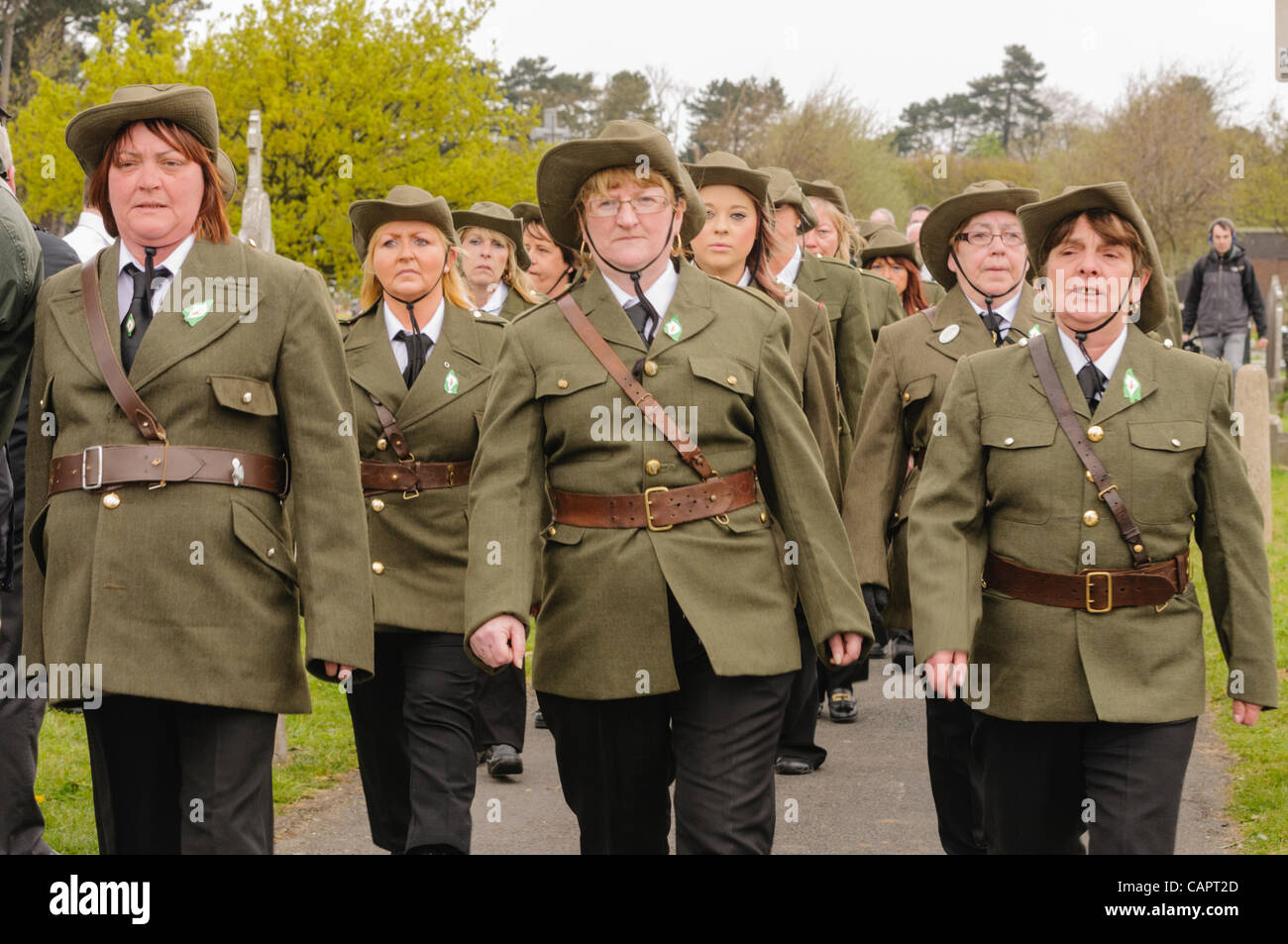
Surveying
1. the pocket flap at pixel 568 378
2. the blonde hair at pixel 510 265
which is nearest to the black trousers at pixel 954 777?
the pocket flap at pixel 568 378

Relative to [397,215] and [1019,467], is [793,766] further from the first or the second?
[1019,467]

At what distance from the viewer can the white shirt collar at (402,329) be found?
21.5 ft

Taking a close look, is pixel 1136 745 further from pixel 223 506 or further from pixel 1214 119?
pixel 1214 119

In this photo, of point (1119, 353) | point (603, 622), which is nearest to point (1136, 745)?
point (1119, 353)

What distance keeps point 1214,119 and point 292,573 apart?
39.5m

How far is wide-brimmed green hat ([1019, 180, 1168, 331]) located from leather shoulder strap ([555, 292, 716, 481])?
1131 mm

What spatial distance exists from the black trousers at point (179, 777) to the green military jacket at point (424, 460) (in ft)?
5.88

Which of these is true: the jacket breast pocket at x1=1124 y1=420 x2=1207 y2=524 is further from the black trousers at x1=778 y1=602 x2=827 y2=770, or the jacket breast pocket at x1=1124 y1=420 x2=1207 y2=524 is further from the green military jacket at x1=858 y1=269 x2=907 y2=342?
the green military jacket at x1=858 y1=269 x2=907 y2=342

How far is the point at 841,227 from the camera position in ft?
33.1

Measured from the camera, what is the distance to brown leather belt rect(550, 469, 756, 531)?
4621 millimetres

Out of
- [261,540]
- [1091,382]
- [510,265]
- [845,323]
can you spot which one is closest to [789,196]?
[845,323]

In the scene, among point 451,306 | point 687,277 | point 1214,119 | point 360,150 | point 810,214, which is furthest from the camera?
point 1214,119

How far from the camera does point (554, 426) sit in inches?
186
